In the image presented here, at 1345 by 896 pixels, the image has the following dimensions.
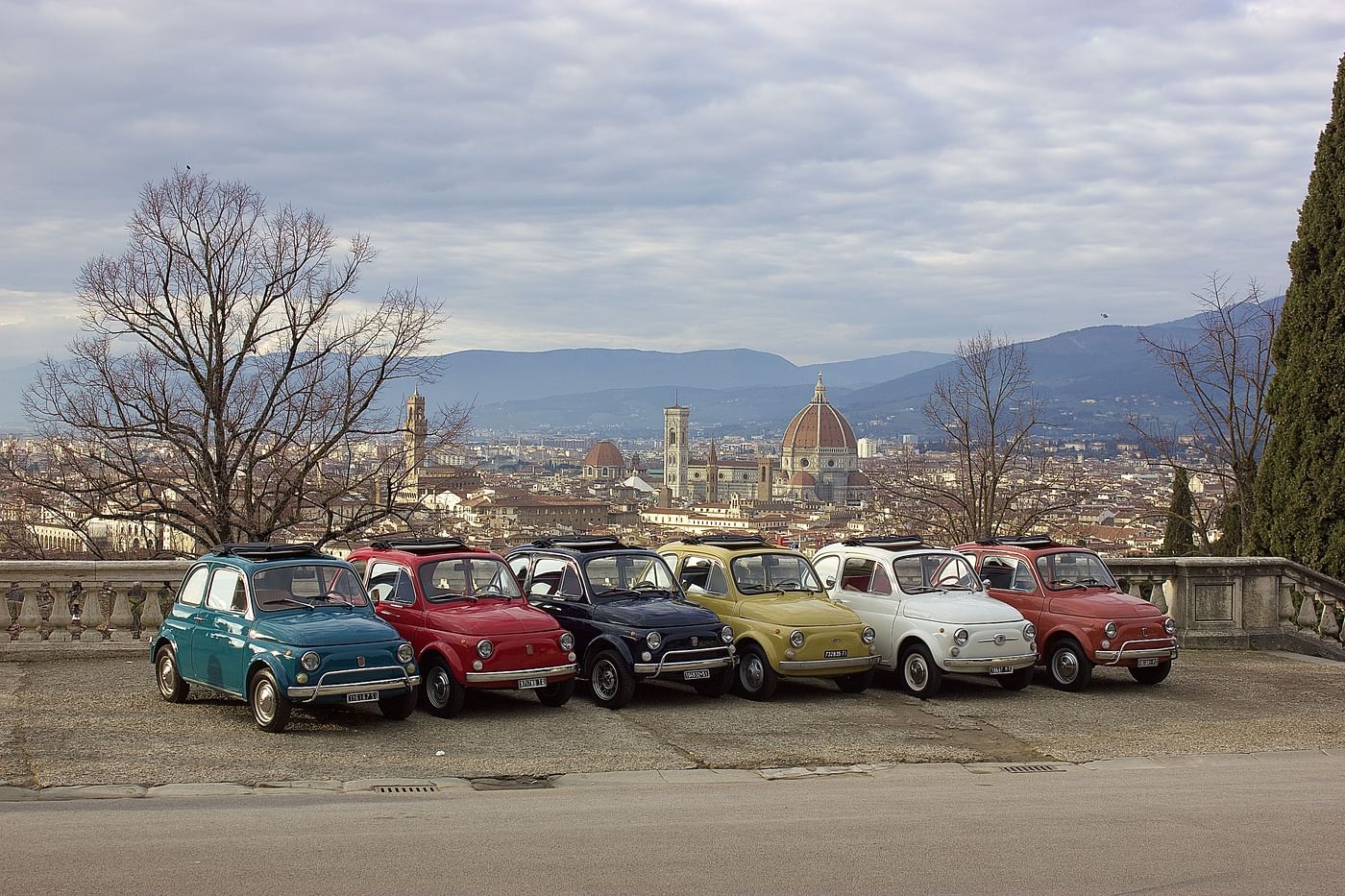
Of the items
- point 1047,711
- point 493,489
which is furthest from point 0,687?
point 493,489

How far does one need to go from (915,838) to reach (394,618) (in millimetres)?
6687

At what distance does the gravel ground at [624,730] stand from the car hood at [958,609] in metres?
0.90

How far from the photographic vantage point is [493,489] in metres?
63.7

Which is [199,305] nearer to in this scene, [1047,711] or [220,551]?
[220,551]

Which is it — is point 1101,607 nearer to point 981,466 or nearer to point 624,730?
point 624,730

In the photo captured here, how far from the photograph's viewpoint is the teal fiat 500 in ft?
36.0

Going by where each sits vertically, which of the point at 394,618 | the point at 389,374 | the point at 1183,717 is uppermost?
the point at 389,374

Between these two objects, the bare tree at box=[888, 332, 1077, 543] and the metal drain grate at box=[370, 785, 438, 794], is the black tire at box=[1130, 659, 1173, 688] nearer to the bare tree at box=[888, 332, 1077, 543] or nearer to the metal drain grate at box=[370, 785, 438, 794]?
the metal drain grate at box=[370, 785, 438, 794]

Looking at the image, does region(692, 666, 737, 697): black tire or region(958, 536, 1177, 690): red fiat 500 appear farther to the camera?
region(958, 536, 1177, 690): red fiat 500

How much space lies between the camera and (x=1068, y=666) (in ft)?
48.1

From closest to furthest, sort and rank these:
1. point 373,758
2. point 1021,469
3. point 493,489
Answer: point 373,758, point 1021,469, point 493,489

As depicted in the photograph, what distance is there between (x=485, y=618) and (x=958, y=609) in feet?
17.4

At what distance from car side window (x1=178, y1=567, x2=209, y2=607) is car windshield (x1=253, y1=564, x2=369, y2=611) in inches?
32.5

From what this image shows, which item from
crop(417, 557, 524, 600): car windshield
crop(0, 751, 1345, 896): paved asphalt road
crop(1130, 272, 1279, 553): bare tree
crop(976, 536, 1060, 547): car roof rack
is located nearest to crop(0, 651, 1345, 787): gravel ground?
crop(0, 751, 1345, 896): paved asphalt road
